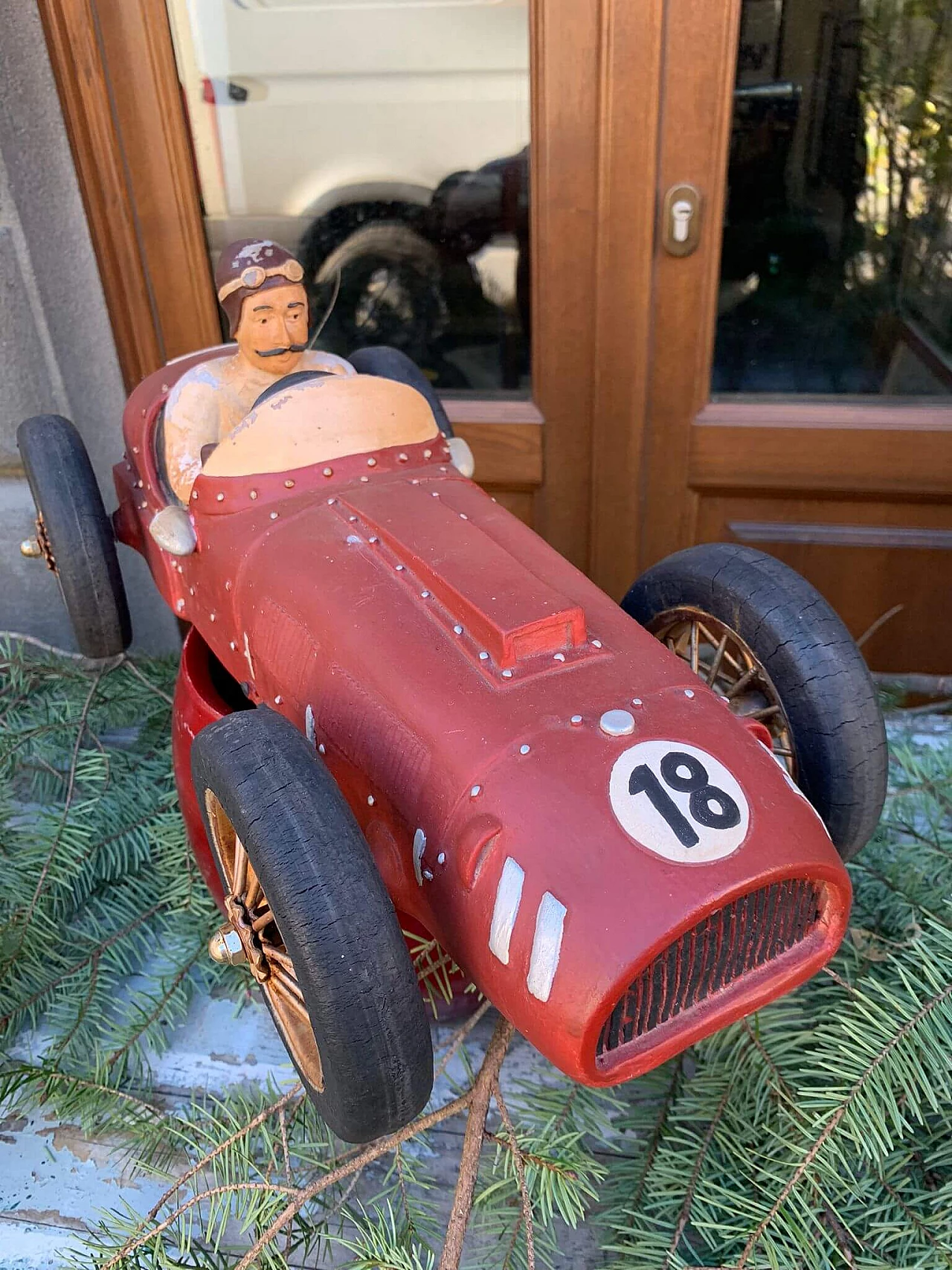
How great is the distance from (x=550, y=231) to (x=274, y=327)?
85 cm

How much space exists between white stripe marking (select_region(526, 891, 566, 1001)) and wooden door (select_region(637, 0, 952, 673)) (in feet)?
4.05

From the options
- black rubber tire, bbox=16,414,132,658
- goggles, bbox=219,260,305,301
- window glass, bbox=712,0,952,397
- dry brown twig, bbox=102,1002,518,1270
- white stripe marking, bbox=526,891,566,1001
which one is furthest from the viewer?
window glass, bbox=712,0,952,397

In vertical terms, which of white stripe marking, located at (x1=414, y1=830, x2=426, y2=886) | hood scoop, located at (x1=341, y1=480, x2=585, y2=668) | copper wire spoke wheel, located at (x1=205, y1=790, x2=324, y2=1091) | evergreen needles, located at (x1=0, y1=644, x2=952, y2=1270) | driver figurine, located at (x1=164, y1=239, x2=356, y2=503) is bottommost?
evergreen needles, located at (x1=0, y1=644, x2=952, y2=1270)

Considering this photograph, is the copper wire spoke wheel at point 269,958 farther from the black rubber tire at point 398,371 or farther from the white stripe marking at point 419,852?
the black rubber tire at point 398,371

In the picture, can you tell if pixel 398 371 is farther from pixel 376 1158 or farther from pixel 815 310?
pixel 376 1158

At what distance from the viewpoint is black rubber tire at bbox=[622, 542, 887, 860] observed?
1.08 metres

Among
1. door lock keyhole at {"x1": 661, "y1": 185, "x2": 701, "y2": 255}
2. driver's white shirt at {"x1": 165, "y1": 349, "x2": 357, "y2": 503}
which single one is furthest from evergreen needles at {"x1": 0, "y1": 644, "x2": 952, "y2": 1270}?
door lock keyhole at {"x1": 661, "y1": 185, "x2": 701, "y2": 255}

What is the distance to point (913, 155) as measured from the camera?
185 cm

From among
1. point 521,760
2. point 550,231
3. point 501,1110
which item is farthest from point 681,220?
point 501,1110

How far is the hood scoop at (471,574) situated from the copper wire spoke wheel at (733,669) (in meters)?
0.23

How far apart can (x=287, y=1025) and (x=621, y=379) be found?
149 centimetres

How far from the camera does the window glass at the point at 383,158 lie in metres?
1.94

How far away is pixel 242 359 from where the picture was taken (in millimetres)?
1379

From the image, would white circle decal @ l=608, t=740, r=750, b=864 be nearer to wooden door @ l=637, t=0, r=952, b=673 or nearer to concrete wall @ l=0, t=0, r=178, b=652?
wooden door @ l=637, t=0, r=952, b=673
